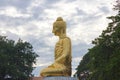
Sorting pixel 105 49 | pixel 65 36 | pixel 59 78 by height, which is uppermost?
pixel 105 49

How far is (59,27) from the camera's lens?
17109 mm

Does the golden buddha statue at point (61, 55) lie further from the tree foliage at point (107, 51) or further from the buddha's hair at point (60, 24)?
the tree foliage at point (107, 51)

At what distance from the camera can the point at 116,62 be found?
1151 inches

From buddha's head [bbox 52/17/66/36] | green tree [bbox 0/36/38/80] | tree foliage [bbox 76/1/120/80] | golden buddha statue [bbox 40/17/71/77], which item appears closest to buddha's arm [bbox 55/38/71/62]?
golden buddha statue [bbox 40/17/71/77]

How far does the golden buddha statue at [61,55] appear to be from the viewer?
53.7 ft

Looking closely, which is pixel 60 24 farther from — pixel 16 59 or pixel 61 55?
pixel 16 59

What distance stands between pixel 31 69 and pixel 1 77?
12.1 ft

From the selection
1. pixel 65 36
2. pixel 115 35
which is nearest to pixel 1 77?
pixel 115 35

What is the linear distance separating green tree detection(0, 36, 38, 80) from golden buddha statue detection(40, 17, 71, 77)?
3170 centimetres

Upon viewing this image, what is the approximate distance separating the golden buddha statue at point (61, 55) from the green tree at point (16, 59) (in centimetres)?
3170

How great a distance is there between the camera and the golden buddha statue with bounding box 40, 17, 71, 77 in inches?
645

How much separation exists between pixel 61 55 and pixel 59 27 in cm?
115

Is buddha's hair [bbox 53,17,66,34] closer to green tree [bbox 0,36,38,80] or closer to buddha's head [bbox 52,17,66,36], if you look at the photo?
buddha's head [bbox 52,17,66,36]

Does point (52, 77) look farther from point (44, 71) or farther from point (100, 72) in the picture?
point (100, 72)
